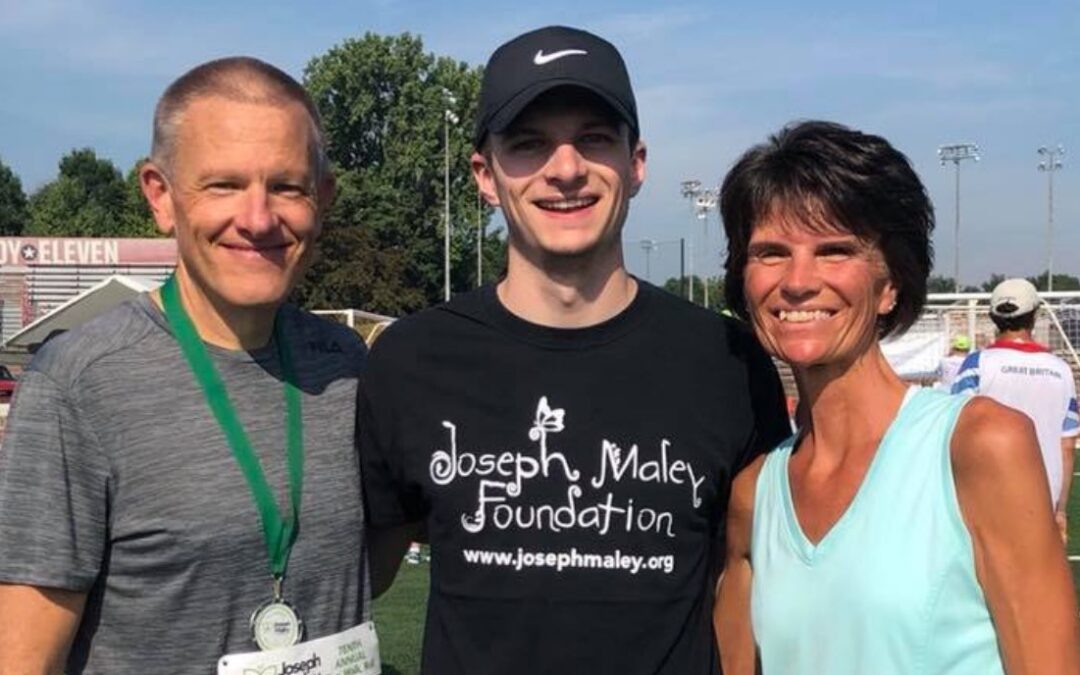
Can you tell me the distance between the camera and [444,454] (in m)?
2.93

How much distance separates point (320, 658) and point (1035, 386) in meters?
7.35

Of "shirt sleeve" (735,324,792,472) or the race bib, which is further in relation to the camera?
"shirt sleeve" (735,324,792,472)

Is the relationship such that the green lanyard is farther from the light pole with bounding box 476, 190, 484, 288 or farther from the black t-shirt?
the light pole with bounding box 476, 190, 484, 288

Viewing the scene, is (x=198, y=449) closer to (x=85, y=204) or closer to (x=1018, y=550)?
(x=1018, y=550)

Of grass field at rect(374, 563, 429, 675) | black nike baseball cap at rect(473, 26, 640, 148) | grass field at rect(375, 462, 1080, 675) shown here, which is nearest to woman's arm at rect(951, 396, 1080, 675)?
black nike baseball cap at rect(473, 26, 640, 148)

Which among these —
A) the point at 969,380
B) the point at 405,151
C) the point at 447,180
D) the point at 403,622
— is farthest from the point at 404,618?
the point at 405,151

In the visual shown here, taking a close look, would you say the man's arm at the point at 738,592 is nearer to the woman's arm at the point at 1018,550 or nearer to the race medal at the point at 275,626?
the woman's arm at the point at 1018,550

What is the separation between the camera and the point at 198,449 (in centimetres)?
262

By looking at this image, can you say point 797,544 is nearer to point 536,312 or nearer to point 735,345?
point 735,345

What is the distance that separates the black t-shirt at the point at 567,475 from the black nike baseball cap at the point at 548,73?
0.45 meters

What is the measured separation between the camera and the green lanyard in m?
2.64

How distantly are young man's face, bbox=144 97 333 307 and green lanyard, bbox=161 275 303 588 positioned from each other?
0.10 metres

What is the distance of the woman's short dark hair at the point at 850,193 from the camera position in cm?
265

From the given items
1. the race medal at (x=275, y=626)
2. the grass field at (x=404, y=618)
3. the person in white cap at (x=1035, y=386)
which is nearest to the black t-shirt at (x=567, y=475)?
the race medal at (x=275, y=626)
